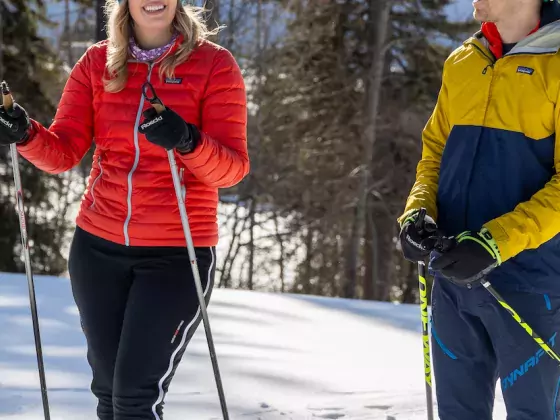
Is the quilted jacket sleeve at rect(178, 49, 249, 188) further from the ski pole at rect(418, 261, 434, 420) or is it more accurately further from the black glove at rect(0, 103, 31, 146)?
the ski pole at rect(418, 261, 434, 420)

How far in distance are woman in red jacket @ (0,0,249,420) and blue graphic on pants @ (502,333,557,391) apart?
38.3 inches

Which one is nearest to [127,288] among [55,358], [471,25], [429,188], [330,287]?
[429,188]

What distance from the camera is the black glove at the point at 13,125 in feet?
7.79

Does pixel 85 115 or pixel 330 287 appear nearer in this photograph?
pixel 85 115

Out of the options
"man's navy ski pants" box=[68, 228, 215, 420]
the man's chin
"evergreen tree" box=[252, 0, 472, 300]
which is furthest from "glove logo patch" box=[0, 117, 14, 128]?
"evergreen tree" box=[252, 0, 472, 300]

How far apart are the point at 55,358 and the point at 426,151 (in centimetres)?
270

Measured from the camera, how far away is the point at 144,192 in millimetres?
2395

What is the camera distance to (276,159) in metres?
16.0

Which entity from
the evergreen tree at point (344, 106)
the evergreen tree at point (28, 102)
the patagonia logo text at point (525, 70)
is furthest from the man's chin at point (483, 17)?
the evergreen tree at point (28, 102)

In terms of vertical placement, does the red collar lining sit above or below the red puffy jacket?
above

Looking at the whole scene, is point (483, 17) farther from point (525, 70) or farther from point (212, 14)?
point (212, 14)

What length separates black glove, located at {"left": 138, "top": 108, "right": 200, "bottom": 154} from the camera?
212 cm

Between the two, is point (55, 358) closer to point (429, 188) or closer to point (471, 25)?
point (429, 188)

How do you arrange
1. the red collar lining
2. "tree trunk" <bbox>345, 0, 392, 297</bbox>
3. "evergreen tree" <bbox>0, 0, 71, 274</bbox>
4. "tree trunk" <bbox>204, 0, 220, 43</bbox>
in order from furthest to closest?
"tree trunk" <bbox>345, 0, 392, 297</bbox>, "evergreen tree" <bbox>0, 0, 71, 274</bbox>, "tree trunk" <bbox>204, 0, 220, 43</bbox>, the red collar lining
